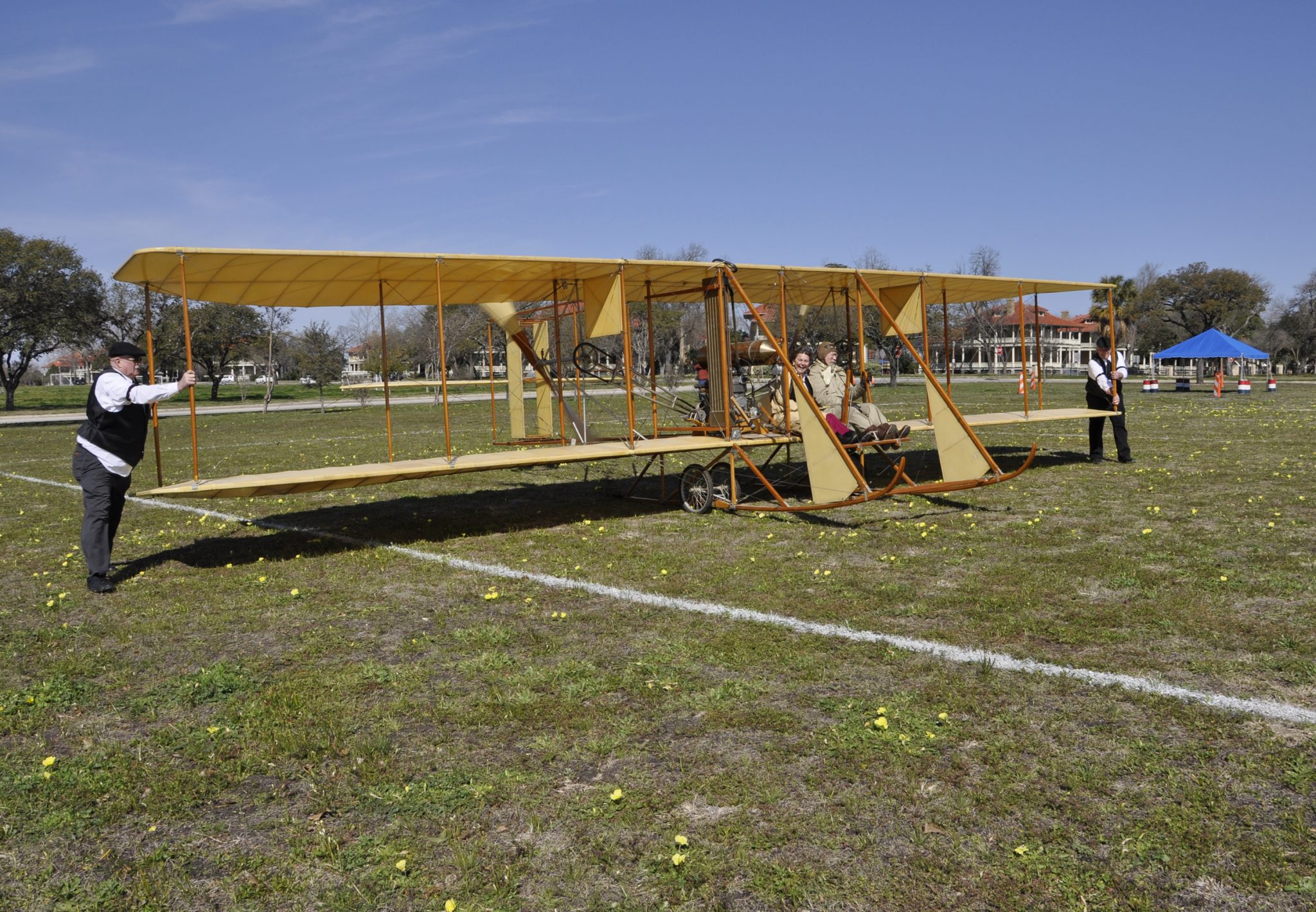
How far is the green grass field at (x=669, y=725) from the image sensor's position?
3.24m

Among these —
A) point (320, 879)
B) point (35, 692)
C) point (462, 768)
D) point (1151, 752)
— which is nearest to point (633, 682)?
point (462, 768)

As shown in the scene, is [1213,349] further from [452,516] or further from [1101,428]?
[452,516]

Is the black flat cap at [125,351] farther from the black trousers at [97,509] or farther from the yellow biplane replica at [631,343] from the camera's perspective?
the black trousers at [97,509]

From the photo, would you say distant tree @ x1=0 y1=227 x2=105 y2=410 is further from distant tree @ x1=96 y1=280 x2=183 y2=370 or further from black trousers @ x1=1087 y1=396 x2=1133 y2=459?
black trousers @ x1=1087 y1=396 x2=1133 y2=459

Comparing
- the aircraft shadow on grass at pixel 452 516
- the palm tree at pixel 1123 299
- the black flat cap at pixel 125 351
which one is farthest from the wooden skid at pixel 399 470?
the palm tree at pixel 1123 299

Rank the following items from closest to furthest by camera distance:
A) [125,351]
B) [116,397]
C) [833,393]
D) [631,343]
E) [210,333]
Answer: [116,397], [125,351], [631,343], [833,393], [210,333]

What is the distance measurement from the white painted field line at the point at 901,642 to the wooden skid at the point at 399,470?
2.75 ft

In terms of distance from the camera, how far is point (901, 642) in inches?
221

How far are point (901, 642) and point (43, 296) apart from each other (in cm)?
4627

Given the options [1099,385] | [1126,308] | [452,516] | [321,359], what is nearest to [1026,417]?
[1099,385]

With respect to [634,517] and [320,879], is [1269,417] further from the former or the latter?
[320,879]

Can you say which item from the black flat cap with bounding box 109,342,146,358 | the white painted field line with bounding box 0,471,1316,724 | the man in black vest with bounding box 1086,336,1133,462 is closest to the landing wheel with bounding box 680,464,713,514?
the white painted field line with bounding box 0,471,1316,724

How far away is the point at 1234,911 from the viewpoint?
2.90 m

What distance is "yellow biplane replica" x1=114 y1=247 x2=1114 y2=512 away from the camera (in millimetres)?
8578
